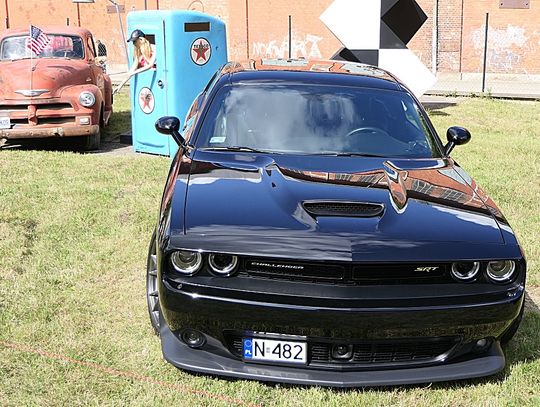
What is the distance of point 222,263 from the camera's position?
3.24 meters

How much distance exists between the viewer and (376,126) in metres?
4.65

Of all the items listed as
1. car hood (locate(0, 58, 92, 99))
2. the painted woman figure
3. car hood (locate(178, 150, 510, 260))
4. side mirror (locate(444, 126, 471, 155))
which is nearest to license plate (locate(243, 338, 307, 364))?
→ car hood (locate(178, 150, 510, 260))

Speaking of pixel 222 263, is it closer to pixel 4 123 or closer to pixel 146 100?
pixel 146 100

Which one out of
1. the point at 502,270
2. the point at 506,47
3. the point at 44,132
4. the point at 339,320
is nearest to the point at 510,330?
the point at 502,270

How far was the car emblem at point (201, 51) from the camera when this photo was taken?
9.70 m

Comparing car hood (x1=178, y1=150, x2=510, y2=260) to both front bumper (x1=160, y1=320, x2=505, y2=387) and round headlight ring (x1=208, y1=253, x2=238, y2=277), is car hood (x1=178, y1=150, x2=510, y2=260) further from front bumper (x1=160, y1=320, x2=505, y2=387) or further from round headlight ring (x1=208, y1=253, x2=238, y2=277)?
front bumper (x1=160, y1=320, x2=505, y2=387)

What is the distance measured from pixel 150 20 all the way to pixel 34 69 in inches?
74.5

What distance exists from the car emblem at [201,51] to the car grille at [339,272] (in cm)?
702

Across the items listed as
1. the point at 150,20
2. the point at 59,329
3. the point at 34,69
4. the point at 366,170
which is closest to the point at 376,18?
the point at 150,20

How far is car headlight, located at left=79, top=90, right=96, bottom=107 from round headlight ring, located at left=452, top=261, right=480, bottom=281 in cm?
759

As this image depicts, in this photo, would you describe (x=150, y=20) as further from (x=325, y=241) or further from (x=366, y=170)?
(x=325, y=241)

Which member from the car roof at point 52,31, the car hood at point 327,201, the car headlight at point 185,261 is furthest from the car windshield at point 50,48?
the car headlight at point 185,261

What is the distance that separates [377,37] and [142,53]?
3.96 meters

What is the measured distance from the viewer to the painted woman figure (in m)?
9.57
